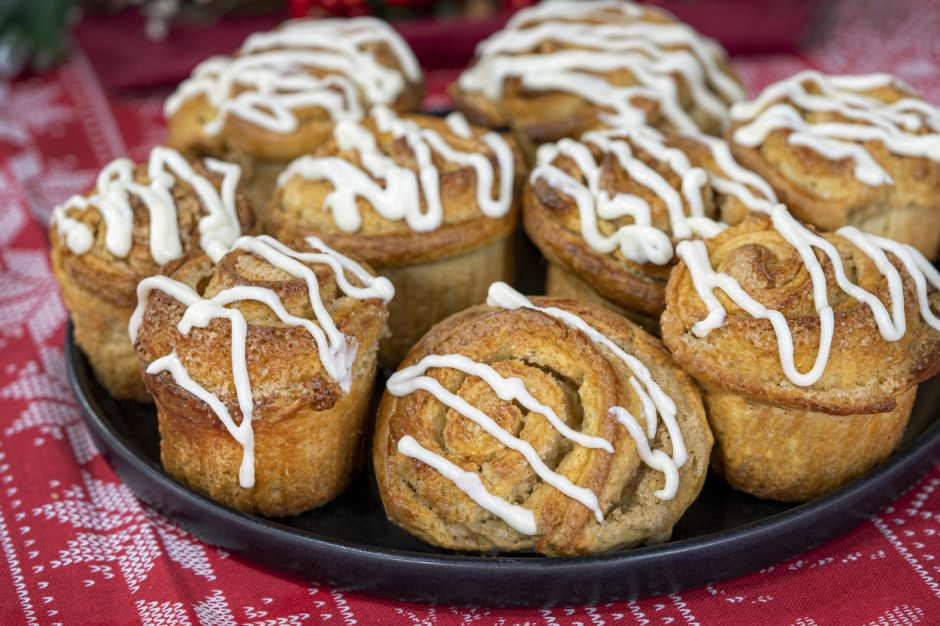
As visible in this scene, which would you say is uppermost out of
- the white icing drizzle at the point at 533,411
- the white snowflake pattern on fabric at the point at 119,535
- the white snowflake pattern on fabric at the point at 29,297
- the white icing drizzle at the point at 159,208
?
the white icing drizzle at the point at 159,208

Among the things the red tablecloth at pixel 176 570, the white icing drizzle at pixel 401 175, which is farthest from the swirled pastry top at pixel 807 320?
the white icing drizzle at pixel 401 175

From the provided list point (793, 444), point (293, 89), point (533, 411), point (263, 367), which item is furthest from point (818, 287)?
point (293, 89)

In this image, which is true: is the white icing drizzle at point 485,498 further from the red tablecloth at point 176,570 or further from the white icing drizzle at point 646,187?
the white icing drizzle at point 646,187

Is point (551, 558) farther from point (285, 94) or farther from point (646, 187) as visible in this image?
point (285, 94)

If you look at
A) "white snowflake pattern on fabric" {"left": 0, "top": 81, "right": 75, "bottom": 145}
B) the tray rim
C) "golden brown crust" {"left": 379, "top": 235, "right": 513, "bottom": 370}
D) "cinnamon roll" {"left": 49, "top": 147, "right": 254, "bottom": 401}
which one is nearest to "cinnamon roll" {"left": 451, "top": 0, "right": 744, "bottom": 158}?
"golden brown crust" {"left": 379, "top": 235, "right": 513, "bottom": 370}

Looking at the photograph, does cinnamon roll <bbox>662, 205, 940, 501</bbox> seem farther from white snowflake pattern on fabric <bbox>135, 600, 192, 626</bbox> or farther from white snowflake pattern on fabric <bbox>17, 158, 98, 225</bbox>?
white snowflake pattern on fabric <bbox>17, 158, 98, 225</bbox>

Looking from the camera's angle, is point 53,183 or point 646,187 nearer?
point 646,187
